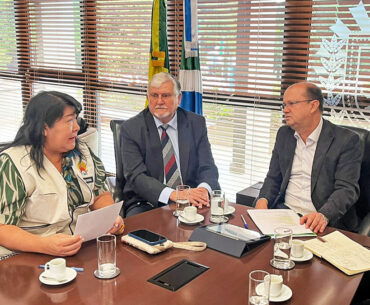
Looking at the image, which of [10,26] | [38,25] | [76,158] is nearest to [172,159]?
[76,158]

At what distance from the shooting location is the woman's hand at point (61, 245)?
158cm

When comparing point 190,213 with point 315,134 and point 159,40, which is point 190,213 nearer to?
point 315,134

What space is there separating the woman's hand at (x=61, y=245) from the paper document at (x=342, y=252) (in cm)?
87

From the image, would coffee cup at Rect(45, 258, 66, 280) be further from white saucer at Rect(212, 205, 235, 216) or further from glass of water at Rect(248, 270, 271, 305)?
white saucer at Rect(212, 205, 235, 216)

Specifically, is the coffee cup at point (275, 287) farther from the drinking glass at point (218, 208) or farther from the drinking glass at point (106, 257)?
the drinking glass at point (218, 208)

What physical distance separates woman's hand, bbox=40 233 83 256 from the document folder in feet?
1.49

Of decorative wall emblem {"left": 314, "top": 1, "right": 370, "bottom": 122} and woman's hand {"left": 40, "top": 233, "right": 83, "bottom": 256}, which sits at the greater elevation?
decorative wall emblem {"left": 314, "top": 1, "right": 370, "bottom": 122}

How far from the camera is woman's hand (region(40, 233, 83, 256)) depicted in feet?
5.17

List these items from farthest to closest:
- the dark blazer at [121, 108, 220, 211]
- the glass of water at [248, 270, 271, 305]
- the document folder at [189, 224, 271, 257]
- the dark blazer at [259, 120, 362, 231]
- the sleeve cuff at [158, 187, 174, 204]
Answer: the dark blazer at [121, 108, 220, 211]
the sleeve cuff at [158, 187, 174, 204]
the dark blazer at [259, 120, 362, 231]
the document folder at [189, 224, 271, 257]
the glass of water at [248, 270, 271, 305]

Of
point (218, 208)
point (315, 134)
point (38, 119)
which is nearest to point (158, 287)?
point (218, 208)

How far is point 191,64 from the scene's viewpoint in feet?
11.0

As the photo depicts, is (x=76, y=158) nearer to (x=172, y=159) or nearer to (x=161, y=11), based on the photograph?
(x=172, y=159)

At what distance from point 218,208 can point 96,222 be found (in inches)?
23.8

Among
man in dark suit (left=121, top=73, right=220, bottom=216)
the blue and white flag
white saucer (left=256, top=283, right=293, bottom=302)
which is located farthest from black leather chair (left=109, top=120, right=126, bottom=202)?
white saucer (left=256, top=283, right=293, bottom=302)
